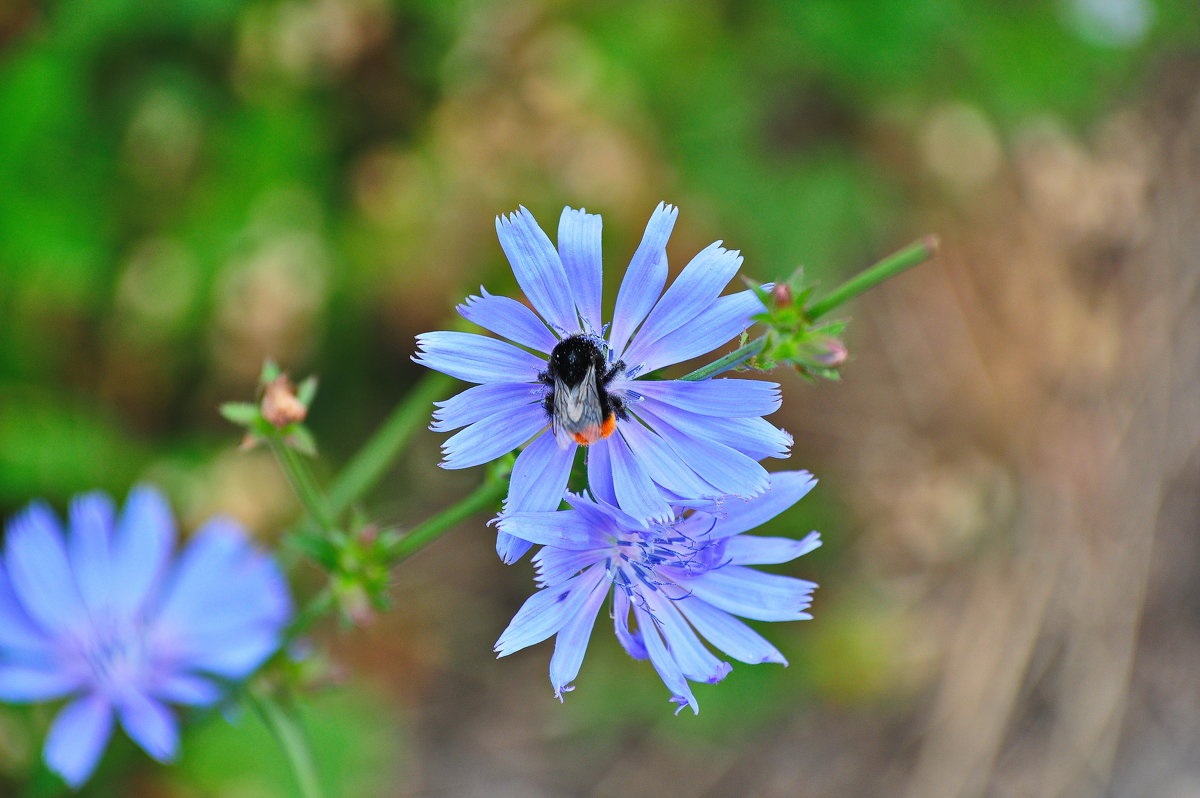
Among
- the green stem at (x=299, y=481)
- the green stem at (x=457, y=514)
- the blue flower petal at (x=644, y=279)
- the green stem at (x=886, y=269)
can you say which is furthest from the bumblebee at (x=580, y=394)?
the green stem at (x=299, y=481)

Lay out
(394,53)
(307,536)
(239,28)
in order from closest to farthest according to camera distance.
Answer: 1. (307,536)
2. (239,28)
3. (394,53)

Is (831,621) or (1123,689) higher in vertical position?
(831,621)

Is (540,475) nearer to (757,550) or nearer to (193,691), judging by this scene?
(757,550)

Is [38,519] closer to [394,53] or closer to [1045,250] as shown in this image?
[394,53]

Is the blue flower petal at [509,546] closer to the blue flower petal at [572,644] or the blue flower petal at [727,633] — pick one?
the blue flower petal at [572,644]

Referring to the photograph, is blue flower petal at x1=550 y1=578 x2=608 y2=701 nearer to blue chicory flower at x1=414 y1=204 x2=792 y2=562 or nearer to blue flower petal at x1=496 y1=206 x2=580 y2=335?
blue chicory flower at x1=414 y1=204 x2=792 y2=562

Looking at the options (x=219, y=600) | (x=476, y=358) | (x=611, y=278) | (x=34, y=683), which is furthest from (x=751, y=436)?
(x=611, y=278)

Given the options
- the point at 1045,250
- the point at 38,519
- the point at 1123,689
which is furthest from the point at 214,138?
the point at 1123,689
